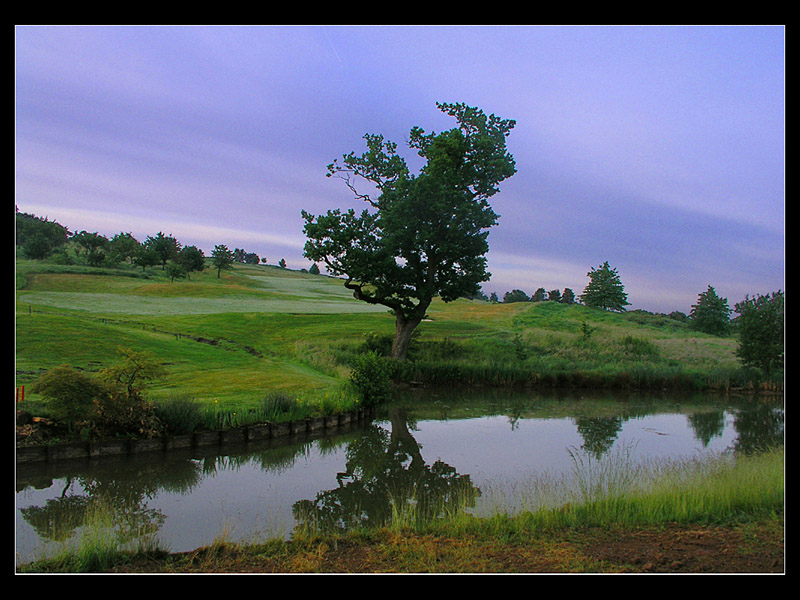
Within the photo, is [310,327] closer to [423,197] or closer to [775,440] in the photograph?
[423,197]

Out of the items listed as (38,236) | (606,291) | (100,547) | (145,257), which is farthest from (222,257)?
(100,547)

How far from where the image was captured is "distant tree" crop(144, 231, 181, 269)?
98.6 meters

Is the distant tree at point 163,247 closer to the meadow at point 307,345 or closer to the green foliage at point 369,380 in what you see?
the meadow at point 307,345

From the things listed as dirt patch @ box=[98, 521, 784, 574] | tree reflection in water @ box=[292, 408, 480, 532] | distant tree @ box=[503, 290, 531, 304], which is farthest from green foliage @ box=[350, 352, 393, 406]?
distant tree @ box=[503, 290, 531, 304]

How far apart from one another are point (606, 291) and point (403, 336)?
66.7 meters

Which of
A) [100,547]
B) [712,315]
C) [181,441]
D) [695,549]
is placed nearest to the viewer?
[695,549]

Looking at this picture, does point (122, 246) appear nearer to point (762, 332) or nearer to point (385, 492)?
point (762, 332)

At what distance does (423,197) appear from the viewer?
31828 millimetres

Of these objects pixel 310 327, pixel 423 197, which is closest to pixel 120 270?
pixel 310 327

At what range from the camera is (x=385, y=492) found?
11711 millimetres

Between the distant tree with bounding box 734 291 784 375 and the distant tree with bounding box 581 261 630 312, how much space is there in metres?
61.2

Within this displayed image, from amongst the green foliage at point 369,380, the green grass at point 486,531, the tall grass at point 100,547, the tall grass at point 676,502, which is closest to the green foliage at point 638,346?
the green foliage at point 369,380

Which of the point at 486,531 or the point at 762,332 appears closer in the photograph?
the point at 486,531
